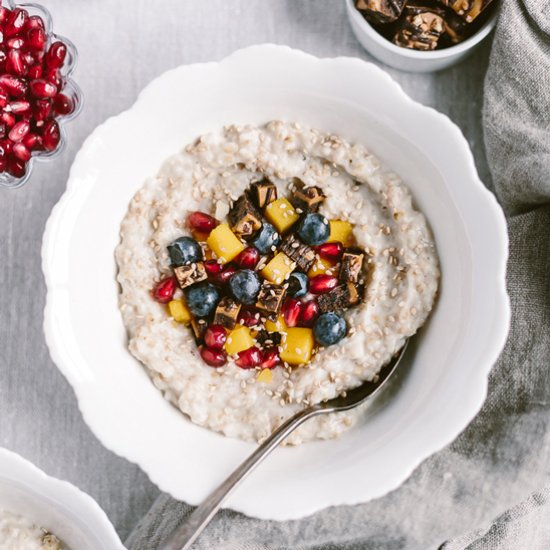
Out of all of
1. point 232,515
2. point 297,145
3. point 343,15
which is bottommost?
point 232,515

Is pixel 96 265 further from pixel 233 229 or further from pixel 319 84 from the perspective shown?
pixel 319 84

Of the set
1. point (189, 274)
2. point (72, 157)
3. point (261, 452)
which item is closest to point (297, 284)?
point (189, 274)

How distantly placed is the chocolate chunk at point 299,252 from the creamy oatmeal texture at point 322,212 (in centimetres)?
11

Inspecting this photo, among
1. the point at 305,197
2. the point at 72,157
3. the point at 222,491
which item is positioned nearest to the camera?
the point at 222,491

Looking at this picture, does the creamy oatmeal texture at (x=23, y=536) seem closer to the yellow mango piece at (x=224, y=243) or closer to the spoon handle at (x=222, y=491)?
the spoon handle at (x=222, y=491)

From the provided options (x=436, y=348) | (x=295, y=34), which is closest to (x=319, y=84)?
(x=295, y=34)

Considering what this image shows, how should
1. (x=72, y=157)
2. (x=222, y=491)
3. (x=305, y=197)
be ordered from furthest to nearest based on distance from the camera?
(x=72, y=157)
(x=305, y=197)
(x=222, y=491)

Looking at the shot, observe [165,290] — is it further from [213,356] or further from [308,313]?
[308,313]

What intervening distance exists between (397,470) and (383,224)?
2.00ft

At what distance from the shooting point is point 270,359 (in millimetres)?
2051

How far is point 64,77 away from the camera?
2127 millimetres

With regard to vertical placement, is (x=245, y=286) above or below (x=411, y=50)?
below

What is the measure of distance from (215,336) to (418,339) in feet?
1.74

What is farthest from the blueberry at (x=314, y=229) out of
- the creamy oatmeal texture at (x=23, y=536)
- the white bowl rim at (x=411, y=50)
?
the creamy oatmeal texture at (x=23, y=536)
